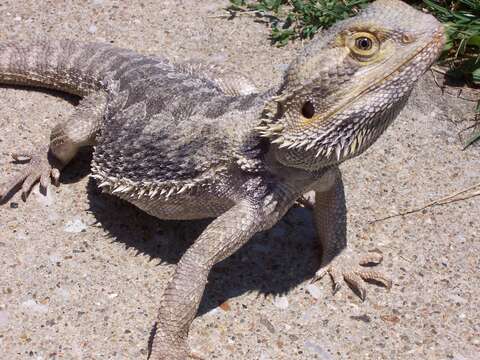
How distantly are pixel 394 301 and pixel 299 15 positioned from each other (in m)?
2.50

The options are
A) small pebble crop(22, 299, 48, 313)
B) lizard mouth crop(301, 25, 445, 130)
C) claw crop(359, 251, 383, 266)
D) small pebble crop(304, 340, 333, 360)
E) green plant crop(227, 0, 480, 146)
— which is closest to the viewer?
lizard mouth crop(301, 25, 445, 130)

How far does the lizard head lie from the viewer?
254 centimetres

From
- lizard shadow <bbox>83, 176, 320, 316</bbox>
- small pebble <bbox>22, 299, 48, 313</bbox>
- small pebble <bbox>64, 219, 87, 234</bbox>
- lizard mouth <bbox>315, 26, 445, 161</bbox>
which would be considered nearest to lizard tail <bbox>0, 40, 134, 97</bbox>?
lizard shadow <bbox>83, 176, 320, 316</bbox>

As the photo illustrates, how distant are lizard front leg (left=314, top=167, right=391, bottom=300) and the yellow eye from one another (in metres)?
0.95

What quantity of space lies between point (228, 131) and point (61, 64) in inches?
62.8

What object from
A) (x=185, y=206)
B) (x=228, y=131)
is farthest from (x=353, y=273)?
(x=228, y=131)

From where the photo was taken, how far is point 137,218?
3773 mm

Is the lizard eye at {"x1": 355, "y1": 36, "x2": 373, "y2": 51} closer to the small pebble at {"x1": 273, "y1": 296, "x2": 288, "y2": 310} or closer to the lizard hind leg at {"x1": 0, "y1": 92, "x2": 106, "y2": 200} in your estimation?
the small pebble at {"x1": 273, "y1": 296, "x2": 288, "y2": 310}

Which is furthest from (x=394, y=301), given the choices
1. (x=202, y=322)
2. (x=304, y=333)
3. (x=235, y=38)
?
(x=235, y=38)

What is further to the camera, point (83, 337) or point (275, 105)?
point (83, 337)

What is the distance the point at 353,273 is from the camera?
348cm

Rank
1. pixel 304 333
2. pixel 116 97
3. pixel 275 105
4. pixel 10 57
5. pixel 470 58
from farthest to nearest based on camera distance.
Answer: pixel 470 58
pixel 10 57
pixel 116 97
pixel 304 333
pixel 275 105

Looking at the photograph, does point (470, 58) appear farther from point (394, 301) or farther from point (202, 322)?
point (202, 322)

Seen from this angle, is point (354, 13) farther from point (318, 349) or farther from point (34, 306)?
point (34, 306)
